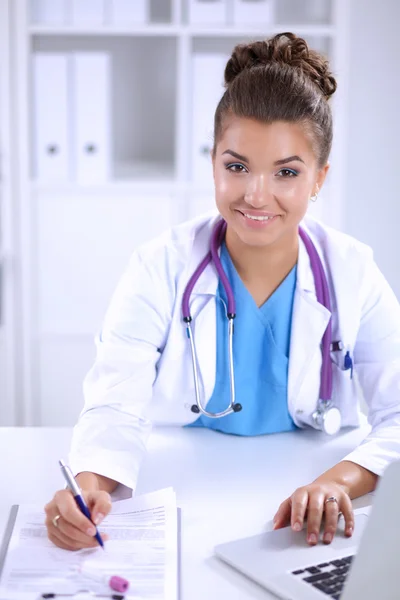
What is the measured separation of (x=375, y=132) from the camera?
2961 millimetres

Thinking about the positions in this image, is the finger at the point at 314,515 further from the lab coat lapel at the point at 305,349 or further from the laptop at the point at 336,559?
the lab coat lapel at the point at 305,349

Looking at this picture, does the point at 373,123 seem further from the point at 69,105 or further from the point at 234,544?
the point at 234,544

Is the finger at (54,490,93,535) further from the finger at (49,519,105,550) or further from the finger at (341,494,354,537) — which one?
the finger at (341,494,354,537)

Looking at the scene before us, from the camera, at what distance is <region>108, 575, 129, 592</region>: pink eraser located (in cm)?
83

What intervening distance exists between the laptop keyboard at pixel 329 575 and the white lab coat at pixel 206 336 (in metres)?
0.39

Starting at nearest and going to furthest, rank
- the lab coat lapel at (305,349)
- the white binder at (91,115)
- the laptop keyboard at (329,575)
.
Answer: the laptop keyboard at (329,575), the lab coat lapel at (305,349), the white binder at (91,115)

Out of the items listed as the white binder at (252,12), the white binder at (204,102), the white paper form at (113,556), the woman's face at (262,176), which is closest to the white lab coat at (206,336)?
the woman's face at (262,176)

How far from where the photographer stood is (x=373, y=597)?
723 mm

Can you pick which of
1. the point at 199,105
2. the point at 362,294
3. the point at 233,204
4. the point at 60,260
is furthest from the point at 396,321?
the point at 60,260

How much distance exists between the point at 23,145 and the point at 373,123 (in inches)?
51.8

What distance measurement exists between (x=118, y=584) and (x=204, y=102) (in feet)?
6.92

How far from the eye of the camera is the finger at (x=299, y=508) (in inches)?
38.4

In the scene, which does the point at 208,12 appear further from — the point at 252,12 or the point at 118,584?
the point at 118,584

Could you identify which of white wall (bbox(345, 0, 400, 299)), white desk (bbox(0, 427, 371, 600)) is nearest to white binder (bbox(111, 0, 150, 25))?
white wall (bbox(345, 0, 400, 299))
